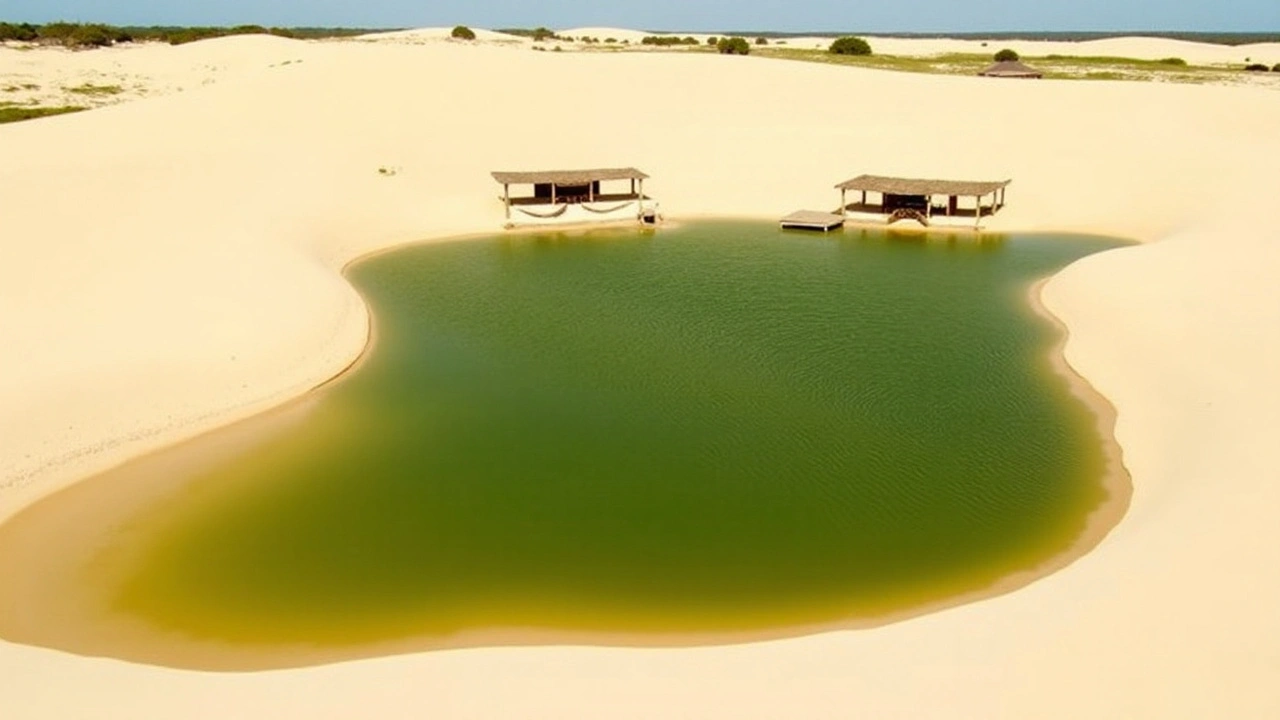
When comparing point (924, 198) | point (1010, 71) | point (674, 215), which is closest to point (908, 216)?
point (924, 198)

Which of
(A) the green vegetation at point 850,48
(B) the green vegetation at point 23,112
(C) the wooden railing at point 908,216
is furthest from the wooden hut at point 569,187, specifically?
(A) the green vegetation at point 850,48

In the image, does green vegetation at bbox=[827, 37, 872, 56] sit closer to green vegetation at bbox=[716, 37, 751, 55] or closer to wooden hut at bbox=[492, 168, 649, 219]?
green vegetation at bbox=[716, 37, 751, 55]

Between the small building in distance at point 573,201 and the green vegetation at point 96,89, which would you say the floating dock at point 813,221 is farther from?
the green vegetation at point 96,89

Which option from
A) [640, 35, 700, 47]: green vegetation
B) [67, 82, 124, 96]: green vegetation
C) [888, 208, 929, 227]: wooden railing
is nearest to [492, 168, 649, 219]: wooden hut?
[888, 208, 929, 227]: wooden railing

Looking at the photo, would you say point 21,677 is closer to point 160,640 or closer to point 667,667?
point 160,640

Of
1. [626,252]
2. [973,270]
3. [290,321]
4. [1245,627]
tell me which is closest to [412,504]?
[290,321]

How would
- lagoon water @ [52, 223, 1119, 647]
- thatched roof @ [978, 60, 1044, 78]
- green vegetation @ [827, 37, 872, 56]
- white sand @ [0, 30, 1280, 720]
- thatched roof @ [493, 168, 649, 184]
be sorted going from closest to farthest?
1. white sand @ [0, 30, 1280, 720]
2. lagoon water @ [52, 223, 1119, 647]
3. thatched roof @ [493, 168, 649, 184]
4. thatched roof @ [978, 60, 1044, 78]
5. green vegetation @ [827, 37, 872, 56]
